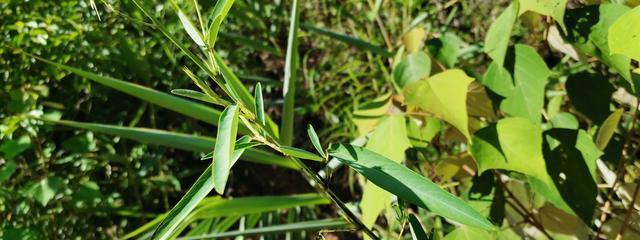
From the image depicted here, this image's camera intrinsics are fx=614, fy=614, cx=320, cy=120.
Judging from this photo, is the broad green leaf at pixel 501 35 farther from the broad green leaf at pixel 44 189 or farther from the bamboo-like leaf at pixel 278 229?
the broad green leaf at pixel 44 189

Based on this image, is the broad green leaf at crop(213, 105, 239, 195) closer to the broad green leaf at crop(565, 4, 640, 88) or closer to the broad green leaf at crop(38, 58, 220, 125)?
the broad green leaf at crop(565, 4, 640, 88)

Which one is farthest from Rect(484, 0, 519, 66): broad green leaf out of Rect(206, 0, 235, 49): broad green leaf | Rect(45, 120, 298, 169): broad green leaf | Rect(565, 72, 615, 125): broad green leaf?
Rect(45, 120, 298, 169): broad green leaf

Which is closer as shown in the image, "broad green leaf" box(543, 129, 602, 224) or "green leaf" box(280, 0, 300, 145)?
"broad green leaf" box(543, 129, 602, 224)

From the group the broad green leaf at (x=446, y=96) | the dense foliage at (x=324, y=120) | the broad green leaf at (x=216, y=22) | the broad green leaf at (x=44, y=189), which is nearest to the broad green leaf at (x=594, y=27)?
the dense foliage at (x=324, y=120)

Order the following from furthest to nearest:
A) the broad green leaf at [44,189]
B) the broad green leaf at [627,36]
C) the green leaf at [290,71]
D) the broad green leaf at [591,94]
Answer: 1. the broad green leaf at [44,189]
2. the green leaf at [290,71]
3. the broad green leaf at [591,94]
4. the broad green leaf at [627,36]

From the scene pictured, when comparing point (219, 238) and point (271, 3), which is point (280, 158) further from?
point (271, 3)

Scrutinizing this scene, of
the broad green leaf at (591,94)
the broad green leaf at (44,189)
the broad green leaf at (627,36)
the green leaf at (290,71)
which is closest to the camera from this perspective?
the broad green leaf at (627,36)

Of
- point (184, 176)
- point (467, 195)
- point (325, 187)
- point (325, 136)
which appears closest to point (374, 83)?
point (325, 136)
